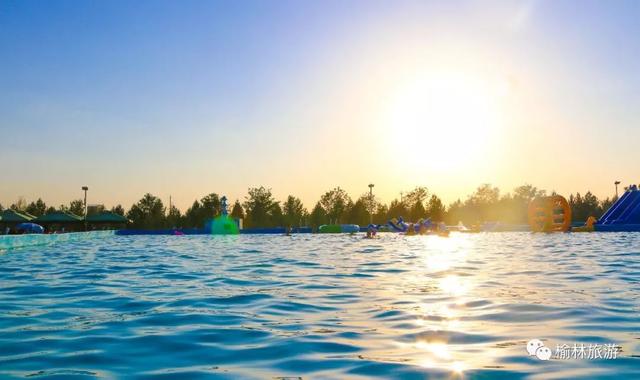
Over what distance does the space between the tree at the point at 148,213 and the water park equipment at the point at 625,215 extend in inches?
1594

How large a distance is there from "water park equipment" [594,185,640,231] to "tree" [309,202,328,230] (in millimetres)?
30368

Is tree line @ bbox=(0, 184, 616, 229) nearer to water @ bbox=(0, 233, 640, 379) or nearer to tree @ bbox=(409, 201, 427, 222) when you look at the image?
tree @ bbox=(409, 201, 427, 222)

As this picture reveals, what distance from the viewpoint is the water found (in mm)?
3330

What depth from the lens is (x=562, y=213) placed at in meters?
31.5

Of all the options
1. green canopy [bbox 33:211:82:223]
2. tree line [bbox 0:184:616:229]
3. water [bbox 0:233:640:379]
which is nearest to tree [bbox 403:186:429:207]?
tree line [bbox 0:184:616:229]

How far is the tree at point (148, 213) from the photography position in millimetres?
55656

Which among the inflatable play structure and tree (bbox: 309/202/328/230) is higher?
tree (bbox: 309/202/328/230)

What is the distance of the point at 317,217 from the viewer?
6078cm

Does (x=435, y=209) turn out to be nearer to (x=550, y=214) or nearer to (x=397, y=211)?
(x=397, y=211)

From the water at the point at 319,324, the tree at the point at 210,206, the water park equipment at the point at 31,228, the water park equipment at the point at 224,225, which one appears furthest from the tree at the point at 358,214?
the water at the point at 319,324

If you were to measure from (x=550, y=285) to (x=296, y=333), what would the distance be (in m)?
4.20

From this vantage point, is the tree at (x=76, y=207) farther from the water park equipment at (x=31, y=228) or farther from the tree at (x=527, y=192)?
the tree at (x=527, y=192)

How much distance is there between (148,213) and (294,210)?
1586cm

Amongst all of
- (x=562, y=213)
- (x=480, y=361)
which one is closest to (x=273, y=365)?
(x=480, y=361)
